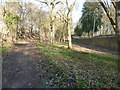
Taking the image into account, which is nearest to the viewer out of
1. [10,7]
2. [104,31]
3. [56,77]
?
[56,77]

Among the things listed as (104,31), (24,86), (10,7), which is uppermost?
(10,7)

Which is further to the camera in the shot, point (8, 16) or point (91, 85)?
point (8, 16)

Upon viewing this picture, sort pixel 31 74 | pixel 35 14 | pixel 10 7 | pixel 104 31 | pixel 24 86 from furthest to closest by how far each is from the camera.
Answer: pixel 104 31 < pixel 35 14 < pixel 10 7 < pixel 31 74 < pixel 24 86

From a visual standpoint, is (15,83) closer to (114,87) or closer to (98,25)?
(114,87)

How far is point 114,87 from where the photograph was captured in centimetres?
425

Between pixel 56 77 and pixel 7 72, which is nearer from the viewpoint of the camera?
pixel 56 77

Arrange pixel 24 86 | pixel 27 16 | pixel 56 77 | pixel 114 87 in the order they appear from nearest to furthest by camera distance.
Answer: pixel 114 87
pixel 24 86
pixel 56 77
pixel 27 16

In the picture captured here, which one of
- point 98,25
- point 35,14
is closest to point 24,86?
point 35,14

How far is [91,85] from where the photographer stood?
14.4 ft

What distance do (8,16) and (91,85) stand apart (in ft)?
79.7

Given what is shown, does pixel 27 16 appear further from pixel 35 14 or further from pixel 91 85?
pixel 91 85

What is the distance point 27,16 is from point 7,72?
104 feet

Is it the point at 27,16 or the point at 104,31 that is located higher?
the point at 27,16

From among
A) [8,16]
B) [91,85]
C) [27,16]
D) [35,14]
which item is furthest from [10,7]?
[91,85]
